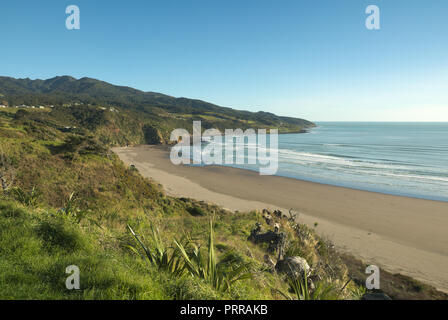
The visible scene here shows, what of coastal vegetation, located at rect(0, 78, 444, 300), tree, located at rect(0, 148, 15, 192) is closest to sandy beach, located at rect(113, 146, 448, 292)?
coastal vegetation, located at rect(0, 78, 444, 300)

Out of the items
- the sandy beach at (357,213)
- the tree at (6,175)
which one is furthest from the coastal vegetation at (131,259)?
the sandy beach at (357,213)

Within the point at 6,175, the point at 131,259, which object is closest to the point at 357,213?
the point at 131,259

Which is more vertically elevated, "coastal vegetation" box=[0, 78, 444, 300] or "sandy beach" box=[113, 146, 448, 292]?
"coastal vegetation" box=[0, 78, 444, 300]

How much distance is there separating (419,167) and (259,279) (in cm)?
4099

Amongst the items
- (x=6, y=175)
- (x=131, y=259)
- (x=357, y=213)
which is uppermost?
(x=6, y=175)

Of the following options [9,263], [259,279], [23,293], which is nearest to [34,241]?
[9,263]

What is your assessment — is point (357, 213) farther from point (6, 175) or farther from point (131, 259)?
point (6, 175)

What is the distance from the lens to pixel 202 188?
27.0 metres

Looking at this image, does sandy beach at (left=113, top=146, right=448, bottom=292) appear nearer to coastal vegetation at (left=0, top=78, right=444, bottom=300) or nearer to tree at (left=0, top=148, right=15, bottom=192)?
coastal vegetation at (left=0, top=78, right=444, bottom=300)

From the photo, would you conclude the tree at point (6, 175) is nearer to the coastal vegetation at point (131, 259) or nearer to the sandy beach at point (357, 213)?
the coastal vegetation at point (131, 259)

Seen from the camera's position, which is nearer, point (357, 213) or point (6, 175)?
point (6, 175)

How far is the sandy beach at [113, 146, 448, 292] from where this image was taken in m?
12.2

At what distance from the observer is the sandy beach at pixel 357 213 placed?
40.1 feet

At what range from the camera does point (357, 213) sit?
1856 cm
